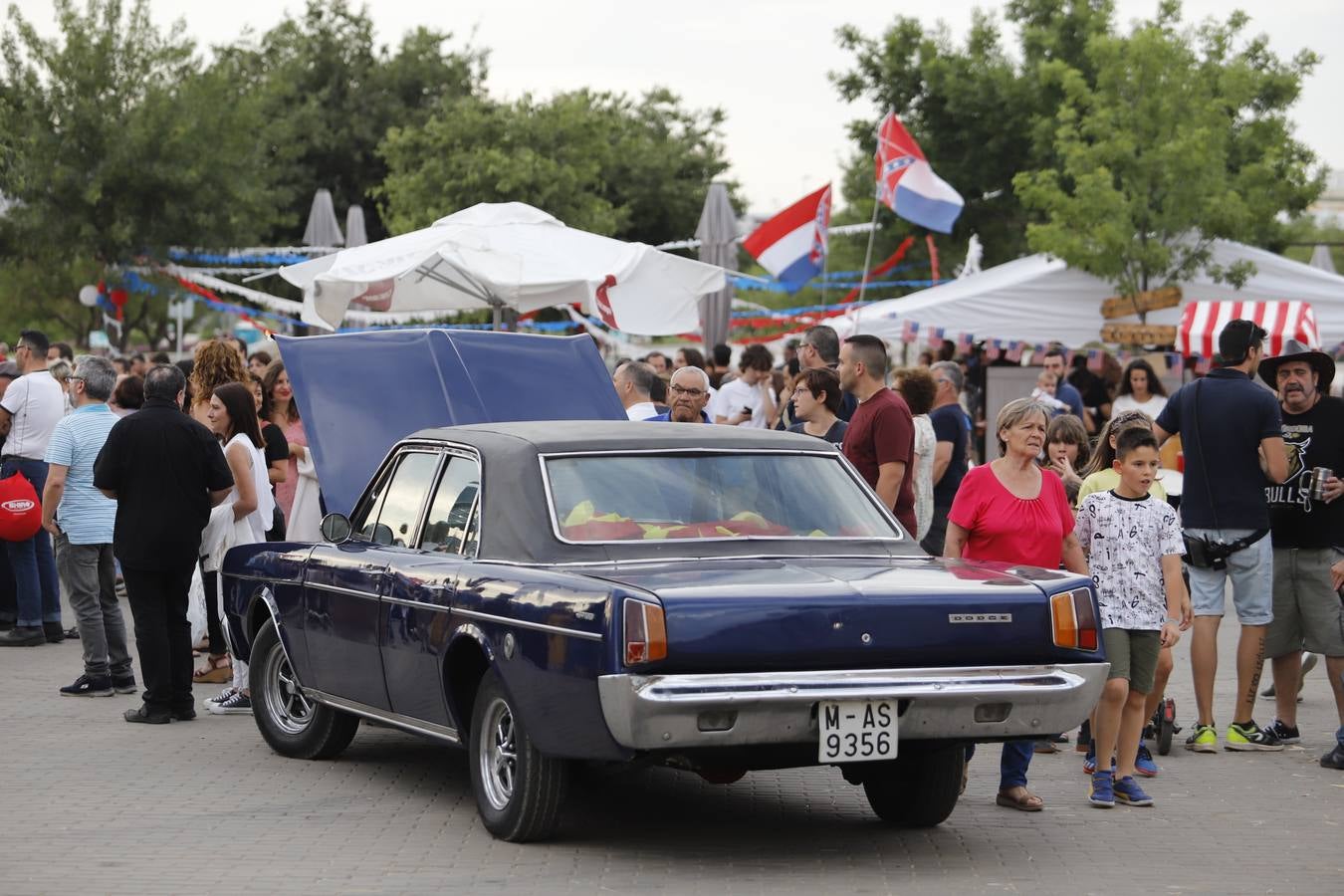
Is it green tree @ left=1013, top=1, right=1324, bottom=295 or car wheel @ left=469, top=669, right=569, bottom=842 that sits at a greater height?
green tree @ left=1013, top=1, right=1324, bottom=295

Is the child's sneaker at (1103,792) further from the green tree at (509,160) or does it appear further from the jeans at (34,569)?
the green tree at (509,160)

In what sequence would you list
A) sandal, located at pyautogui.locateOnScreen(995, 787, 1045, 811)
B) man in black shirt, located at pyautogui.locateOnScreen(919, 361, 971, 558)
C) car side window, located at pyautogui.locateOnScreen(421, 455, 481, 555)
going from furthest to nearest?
1. man in black shirt, located at pyautogui.locateOnScreen(919, 361, 971, 558)
2. sandal, located at pyautogui.locateOnScreen(995, 787, 1045, 811)
3. car side window, located at pyautogui.locateOnScreen(421, 455, 481, 555)

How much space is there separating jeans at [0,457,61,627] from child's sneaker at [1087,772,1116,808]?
7.85 m

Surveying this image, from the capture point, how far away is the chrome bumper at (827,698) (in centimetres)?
613

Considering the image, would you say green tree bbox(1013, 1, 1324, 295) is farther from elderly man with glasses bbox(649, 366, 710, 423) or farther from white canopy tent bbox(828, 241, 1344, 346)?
elderly man with glasses bbox(649, 366, 710, 423)

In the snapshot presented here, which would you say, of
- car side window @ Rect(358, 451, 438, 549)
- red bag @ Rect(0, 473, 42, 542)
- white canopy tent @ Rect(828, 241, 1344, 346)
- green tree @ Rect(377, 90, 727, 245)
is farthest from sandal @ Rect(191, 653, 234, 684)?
green tree @ Rect(377, 90, 727, 245)

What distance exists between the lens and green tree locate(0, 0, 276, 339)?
32938mm

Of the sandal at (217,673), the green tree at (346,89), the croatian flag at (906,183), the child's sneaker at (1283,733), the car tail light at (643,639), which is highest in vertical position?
the green tree at (346,89)

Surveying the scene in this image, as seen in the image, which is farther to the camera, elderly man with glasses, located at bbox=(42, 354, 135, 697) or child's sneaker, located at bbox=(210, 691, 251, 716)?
elderly man with glasses, located at bbox=(42, 354, 135, 697)

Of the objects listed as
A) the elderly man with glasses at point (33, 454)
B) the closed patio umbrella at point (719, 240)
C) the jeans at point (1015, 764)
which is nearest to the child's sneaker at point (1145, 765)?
the jeans at point (1015, 764)

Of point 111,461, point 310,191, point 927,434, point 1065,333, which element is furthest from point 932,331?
point 310,191

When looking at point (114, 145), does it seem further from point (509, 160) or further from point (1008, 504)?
point (1008, 504)

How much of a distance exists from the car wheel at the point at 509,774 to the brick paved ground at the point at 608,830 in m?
0.10

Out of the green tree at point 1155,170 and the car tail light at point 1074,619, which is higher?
the green tree at point 1155,170
